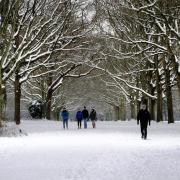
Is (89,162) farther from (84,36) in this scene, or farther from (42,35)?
(84,36)

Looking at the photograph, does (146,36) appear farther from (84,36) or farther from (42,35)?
(42,35)

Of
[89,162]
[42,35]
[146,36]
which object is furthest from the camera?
[146,36]

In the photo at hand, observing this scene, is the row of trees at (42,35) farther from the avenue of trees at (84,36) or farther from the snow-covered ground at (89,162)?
the snow-covered ground at (89,162)

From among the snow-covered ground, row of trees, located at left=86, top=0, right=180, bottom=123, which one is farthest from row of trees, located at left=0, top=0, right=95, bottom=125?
the snow-covered ground

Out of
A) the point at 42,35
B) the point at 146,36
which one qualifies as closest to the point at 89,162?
the point at 42,35

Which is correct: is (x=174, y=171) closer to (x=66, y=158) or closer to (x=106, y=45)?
(x=66, y=158)

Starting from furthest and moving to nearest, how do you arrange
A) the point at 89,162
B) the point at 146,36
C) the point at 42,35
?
the point at 146,36, the point at 42,35, the point at 89,162

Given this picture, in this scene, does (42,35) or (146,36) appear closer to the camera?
(42,35)

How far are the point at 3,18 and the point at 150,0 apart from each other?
28.3ft

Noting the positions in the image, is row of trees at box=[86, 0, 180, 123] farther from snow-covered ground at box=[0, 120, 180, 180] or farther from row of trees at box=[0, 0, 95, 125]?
snow-covered ground at box=[0, 120, 180, 180]

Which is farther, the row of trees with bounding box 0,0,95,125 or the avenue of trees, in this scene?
the row of trees with bounding box 0,0,95,125

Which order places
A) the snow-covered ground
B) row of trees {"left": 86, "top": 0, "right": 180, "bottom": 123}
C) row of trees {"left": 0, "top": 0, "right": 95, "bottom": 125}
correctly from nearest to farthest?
the snow-covered ground < row of trees {"left": 86, "top": 0, "right": 180, "bottom": 123} < row of trees {"left": 0, "top": 0, "right": 95, "bottom": 125}

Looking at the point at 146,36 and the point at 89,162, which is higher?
the point at 146,36

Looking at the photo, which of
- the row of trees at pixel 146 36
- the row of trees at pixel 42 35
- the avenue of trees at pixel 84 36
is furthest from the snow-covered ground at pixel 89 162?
the row of trees at pixel 42 35
